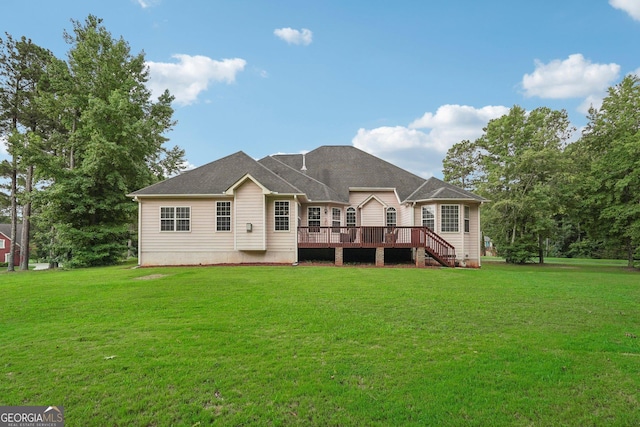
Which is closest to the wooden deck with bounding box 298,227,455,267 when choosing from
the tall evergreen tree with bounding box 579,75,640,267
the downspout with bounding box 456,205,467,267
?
the downspout with bounding box 456,205,467,267

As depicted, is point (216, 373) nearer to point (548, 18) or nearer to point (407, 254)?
point (407, 254)

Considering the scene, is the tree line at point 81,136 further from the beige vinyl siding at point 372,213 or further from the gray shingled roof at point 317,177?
the beige vinyl siding at point 372,213

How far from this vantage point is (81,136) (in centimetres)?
2105

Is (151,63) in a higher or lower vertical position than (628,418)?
higher

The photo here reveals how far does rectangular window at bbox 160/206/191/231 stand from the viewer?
16.6 metres

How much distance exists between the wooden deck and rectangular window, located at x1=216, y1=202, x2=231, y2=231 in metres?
3.71

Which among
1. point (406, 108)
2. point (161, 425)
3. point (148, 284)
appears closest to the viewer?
point (161, 425)

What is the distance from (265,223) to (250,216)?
2.69 ft

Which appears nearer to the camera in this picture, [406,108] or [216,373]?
[216,373]

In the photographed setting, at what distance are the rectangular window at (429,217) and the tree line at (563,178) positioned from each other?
23.4ft

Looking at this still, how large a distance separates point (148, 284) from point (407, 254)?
13527mm

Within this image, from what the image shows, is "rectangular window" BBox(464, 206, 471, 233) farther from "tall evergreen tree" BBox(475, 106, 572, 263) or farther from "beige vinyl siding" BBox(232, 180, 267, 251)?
"beige vinyl siding" BBox(232, 180, 267, 251)

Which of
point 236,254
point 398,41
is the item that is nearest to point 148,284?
point 236,254

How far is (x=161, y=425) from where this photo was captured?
2883mm
